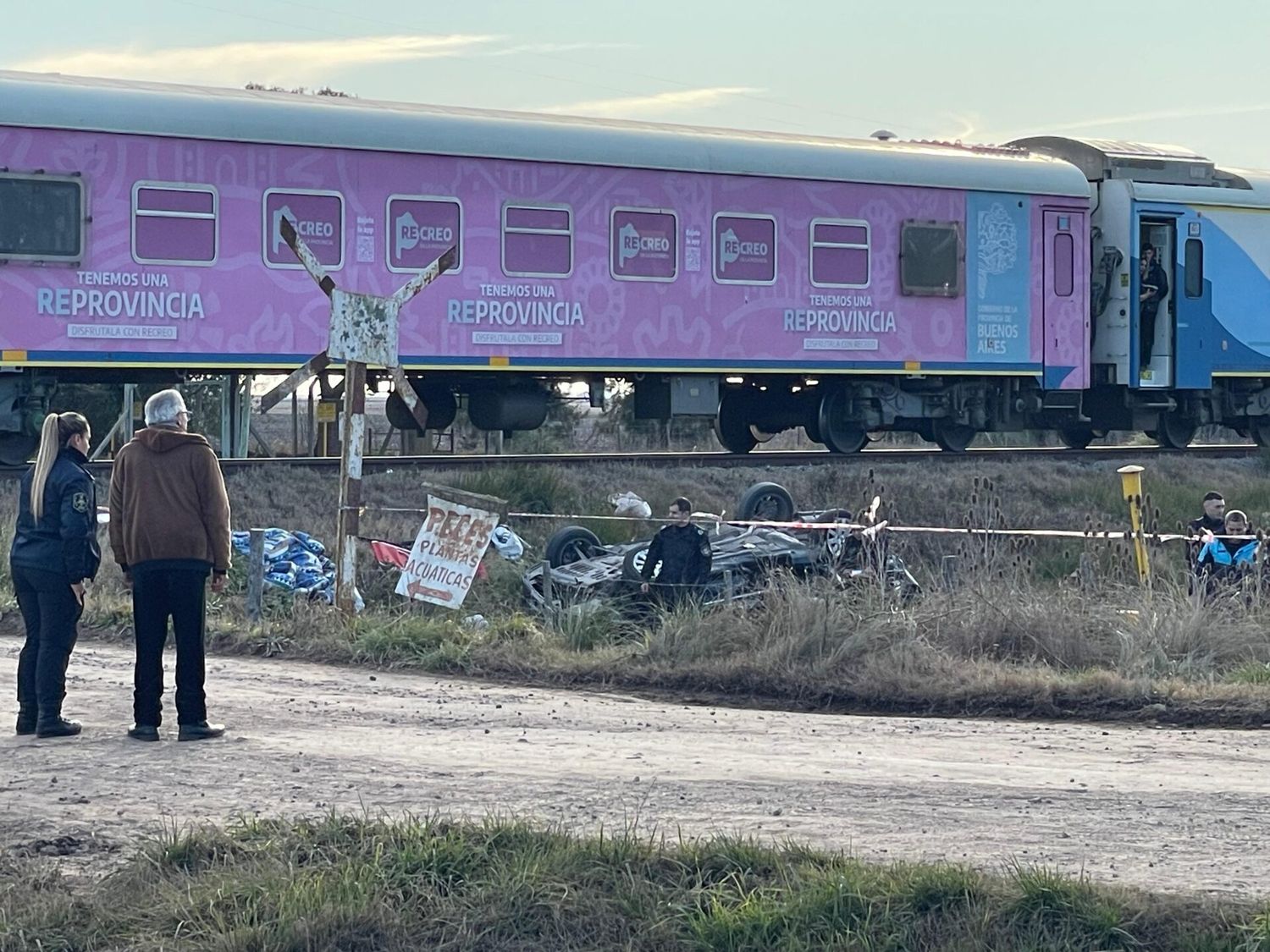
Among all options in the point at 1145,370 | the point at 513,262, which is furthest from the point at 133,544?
the point at 1145,370

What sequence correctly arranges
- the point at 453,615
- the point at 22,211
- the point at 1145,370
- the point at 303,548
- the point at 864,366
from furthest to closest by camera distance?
1. the point at 1145,370
2. the point at 864,366
3. the point at 22,211
4. the point at 303,548
5. the point at 453,615

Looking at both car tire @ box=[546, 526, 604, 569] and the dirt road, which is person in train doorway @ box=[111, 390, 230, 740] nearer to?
the dirt road

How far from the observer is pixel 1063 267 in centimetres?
2191

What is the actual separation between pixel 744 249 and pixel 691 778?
42.0 feet

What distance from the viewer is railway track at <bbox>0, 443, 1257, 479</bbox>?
17.7m

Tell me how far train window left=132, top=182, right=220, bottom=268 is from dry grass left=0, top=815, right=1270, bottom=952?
11.3m

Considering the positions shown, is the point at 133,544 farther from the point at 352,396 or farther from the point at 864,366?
the point at 864,366

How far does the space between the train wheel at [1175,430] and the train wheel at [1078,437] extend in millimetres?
925

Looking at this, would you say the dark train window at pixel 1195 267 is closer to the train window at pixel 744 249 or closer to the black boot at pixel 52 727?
the train window at pixel 744 249

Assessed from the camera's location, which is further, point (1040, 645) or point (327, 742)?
point (1040, 645)

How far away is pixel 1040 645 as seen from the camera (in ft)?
34.9

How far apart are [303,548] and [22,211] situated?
4583 millimetres

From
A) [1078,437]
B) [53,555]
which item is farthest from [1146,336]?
[53,555]

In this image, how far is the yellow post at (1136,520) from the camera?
12.5 metres
